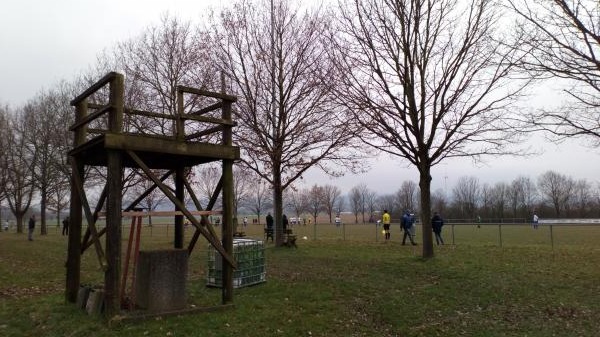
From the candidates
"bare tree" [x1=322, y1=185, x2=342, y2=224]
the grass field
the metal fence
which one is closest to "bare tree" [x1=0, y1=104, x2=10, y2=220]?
the metal fence

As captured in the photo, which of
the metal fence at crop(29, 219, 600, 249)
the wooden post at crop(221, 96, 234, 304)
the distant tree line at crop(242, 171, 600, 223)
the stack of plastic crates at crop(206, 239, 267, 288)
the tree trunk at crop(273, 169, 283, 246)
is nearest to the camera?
the wooden post at crop(221, 96, 234, 304)

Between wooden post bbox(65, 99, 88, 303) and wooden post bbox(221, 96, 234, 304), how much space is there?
2.88 meters

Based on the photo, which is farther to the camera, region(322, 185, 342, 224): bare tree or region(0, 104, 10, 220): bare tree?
region(322, 185, 342, 224): bare tree

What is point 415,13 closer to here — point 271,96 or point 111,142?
point 271,96

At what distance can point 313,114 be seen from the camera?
21.5 meters

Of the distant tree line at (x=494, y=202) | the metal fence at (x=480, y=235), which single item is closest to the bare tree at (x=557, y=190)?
the distant tree line at (x=494, y=202)

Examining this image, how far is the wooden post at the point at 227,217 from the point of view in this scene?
9.12 m

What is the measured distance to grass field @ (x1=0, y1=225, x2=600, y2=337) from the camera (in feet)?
26.0

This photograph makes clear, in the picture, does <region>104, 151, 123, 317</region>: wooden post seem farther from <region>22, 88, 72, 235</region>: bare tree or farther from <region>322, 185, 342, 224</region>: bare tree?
<region>322, 185, 342, 224</region>: bare tree

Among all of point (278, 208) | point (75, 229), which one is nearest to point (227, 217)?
point (75, 229)

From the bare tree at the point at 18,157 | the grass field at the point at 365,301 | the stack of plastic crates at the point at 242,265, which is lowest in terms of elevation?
the grass field at the point at 365,301

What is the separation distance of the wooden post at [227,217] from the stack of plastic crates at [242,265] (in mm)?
1440

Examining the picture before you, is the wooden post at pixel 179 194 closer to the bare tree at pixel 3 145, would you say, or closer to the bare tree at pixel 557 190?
the bare tree at pixel 3 145

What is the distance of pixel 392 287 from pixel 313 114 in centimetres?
1167
